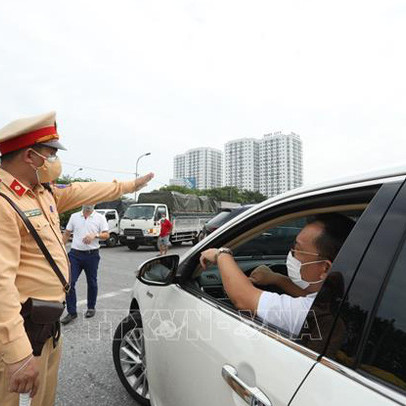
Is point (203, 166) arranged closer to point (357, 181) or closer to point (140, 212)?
point (140, 212)

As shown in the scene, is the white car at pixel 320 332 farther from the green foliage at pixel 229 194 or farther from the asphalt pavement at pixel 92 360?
the green foliage at pixel 229 194

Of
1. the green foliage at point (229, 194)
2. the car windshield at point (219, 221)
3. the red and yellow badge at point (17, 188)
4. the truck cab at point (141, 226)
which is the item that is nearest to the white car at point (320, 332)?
the red and yellow badge at point (17, 188)

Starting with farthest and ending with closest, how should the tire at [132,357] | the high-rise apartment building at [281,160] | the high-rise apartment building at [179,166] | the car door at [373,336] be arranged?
the high-rise apartment building at [179,166]
the high-rise apartment building at [281,160]
the tire at [132,357]
the car door at [373,336]

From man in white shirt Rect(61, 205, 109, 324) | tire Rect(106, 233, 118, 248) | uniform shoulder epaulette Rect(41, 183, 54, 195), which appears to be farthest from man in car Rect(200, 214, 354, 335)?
tire Rect(106, 233, 118, 248)

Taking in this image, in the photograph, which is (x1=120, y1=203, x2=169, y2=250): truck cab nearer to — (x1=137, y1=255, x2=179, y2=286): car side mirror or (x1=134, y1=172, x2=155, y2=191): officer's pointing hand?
(x1=134, y1=172, x2=155, y2=191): officer's pointing hand

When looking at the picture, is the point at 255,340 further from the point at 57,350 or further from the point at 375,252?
the point at 57,350

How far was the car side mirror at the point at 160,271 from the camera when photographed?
6.27 feet

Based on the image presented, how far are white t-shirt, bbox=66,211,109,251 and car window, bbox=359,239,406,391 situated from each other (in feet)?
14.6

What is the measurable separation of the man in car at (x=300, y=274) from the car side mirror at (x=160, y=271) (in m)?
0.42

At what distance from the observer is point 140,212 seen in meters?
15.1

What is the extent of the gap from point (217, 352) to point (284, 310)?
31cm

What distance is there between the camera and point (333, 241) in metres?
1.39

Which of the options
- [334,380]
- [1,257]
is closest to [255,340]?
[334,380]

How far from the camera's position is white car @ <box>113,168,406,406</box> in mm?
881
